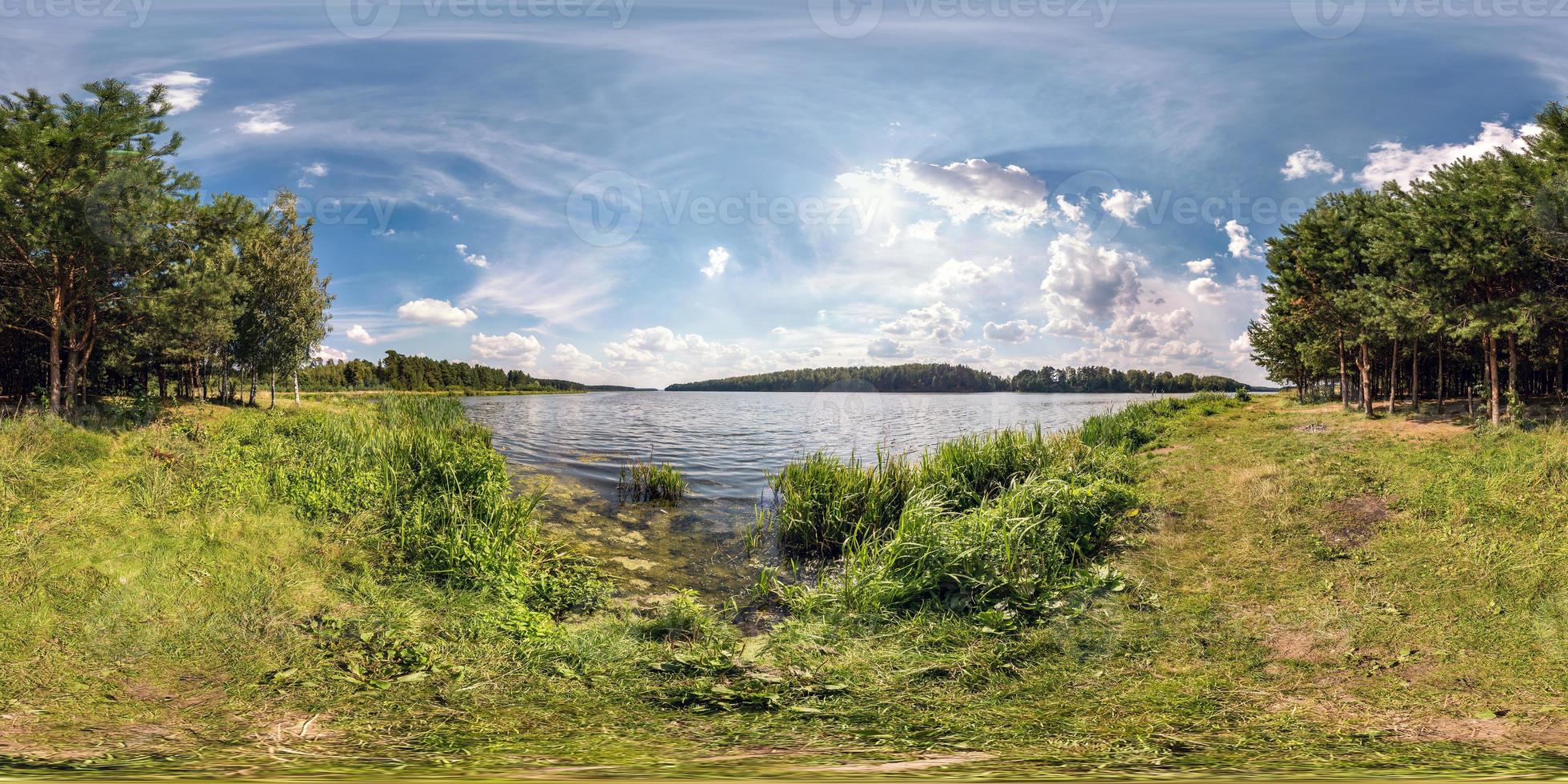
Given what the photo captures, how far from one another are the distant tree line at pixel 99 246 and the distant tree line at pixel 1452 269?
39.3m

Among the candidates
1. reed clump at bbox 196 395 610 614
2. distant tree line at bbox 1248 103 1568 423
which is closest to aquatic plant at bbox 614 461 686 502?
reed clump at bbox 196 395 610 614

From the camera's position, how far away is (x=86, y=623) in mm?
5781

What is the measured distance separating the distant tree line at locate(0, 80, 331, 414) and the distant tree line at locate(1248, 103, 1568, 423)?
3931 cm

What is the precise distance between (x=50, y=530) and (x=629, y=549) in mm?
6965

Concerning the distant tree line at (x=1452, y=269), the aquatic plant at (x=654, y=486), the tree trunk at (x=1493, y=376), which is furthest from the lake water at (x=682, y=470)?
the tree trunk at (x=1493, y=376)

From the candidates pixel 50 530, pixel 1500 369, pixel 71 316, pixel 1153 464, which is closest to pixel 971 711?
pixel 50 530

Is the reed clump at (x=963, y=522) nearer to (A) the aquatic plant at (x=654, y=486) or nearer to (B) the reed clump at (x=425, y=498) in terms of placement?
(A) the aquatic plant at (x=654, y=486)

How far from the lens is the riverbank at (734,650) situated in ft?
12.9

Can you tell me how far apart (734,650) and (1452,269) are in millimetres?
29911

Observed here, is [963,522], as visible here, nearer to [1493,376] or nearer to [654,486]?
[654,486]

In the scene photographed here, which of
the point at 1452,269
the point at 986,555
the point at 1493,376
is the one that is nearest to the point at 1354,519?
the point at 986,555

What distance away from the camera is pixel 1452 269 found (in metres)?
23.2

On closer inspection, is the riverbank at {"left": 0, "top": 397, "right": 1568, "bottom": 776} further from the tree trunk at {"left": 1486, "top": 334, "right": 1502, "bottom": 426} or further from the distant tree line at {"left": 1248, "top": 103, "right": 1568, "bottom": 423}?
the tree trunk at {"left": 1486, "top": 334, "right": 1502, "bottom": 426}

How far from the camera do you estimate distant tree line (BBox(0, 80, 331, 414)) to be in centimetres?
1673
